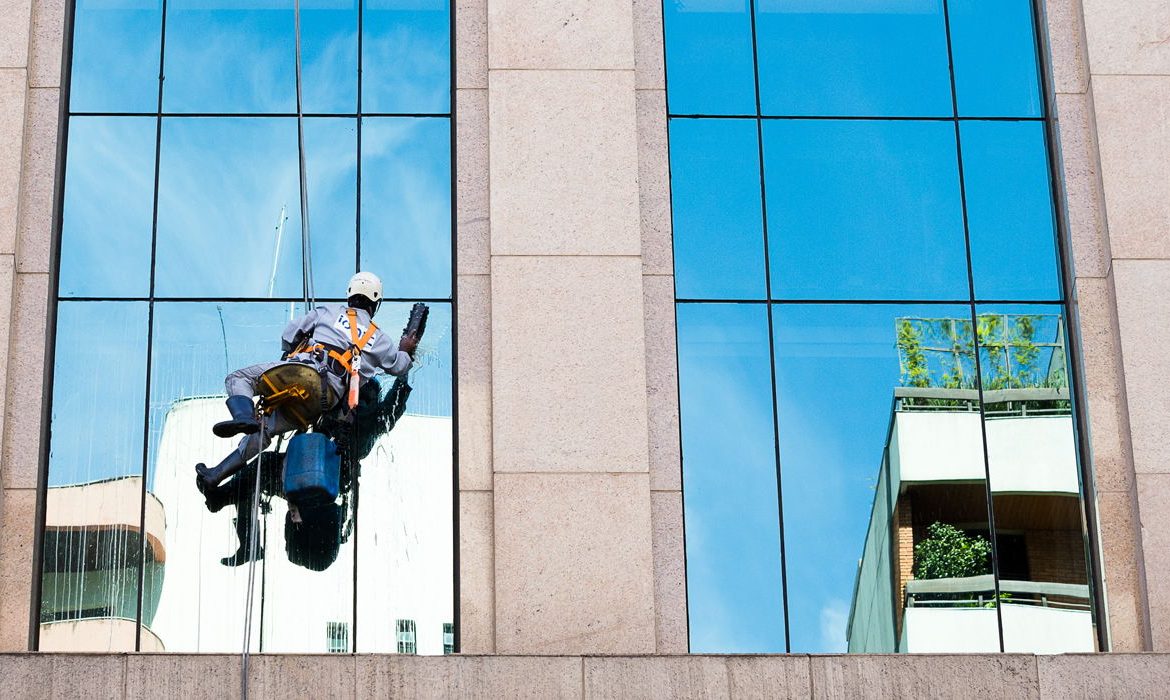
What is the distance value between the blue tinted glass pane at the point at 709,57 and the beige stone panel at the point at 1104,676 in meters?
6.16

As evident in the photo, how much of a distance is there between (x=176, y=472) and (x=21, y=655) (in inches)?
96.3

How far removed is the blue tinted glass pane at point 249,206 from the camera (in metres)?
19.0

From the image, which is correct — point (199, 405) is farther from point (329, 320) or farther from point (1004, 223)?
point (1004, 223)

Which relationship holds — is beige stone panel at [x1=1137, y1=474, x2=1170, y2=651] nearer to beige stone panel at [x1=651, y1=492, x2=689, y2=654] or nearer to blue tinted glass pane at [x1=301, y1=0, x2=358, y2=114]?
beige stone panel at [x1=651, y1=492, x2=689, y2=654]

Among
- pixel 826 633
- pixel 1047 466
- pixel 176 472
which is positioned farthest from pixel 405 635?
pixel 1047 466

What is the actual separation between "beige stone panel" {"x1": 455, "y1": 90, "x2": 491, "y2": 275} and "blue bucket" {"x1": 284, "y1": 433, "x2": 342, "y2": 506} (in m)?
2.14

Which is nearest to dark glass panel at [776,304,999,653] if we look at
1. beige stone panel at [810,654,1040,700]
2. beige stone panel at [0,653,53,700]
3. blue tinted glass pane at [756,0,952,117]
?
beige stone panel at [810,654,1040,700]

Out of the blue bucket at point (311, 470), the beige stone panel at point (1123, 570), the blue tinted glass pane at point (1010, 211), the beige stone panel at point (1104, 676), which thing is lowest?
the beige stone panel at point (1104, 676)

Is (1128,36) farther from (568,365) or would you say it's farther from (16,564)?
(16,564)

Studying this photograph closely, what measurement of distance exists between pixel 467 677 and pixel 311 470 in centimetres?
249

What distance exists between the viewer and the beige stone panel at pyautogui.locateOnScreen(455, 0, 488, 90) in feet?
63.7

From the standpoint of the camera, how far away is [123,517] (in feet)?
59.2

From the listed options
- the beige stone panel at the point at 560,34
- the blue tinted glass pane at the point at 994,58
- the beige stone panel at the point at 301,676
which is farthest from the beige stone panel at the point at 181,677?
the blue tinted glass pane at the point at 994,58

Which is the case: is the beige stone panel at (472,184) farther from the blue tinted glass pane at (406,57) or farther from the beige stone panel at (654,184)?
the beige stone panel at (654,184)
